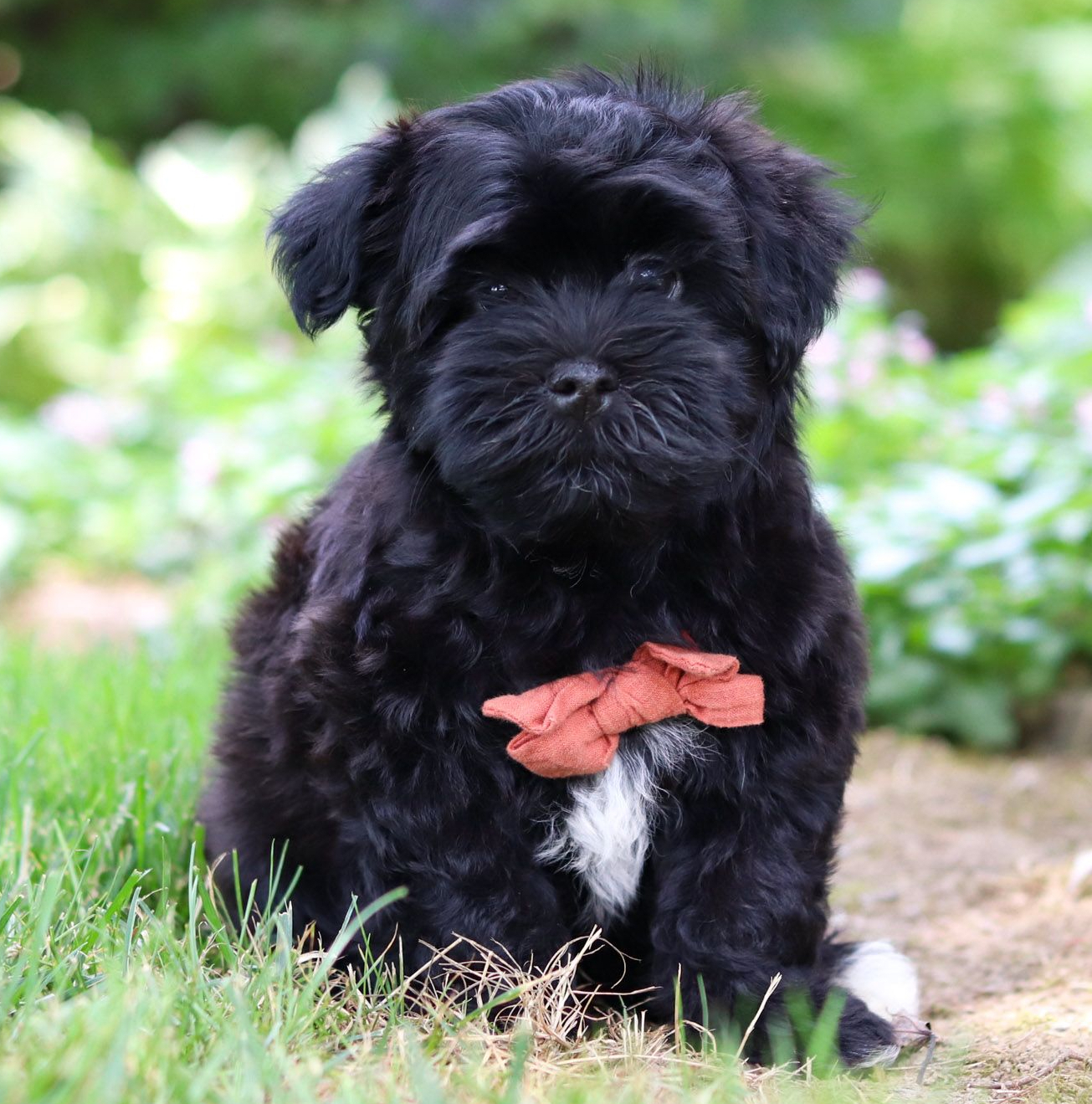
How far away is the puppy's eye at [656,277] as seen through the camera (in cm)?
260

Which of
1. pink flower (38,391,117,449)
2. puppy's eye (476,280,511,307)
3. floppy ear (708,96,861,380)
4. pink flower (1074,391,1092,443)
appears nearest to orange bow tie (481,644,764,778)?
floppy ear (708,96,861,380)

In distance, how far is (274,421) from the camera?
6.61m

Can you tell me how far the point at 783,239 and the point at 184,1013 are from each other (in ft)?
5.65

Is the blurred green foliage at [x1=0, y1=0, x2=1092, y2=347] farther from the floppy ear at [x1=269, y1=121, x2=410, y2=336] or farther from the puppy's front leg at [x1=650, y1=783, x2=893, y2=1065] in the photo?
the puppy's front leg at [x1=650, y1=783, x2=893, y2=1065]

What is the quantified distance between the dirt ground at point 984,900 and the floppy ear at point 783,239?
4.38ft

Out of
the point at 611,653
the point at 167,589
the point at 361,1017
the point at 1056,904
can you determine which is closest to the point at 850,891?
the point at 1056,904

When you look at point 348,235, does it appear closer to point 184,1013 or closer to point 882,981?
point 184,1013

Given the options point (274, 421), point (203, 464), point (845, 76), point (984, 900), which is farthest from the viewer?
point (845, 76)

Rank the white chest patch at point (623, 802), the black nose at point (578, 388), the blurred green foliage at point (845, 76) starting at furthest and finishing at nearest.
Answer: the blurred green foliage at point (845, 76) → the white chest patch at point (623, 802) → the black nose at point (578, 388)

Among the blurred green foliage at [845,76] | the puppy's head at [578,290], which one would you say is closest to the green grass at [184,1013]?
the puppy's head at [578,290]

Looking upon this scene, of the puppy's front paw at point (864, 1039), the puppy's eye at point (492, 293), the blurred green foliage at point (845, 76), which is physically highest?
the blurred green foliage at point (845, 76)

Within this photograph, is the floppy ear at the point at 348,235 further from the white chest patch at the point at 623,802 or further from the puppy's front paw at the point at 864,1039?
the puppy's front paw at the point at 864,1039

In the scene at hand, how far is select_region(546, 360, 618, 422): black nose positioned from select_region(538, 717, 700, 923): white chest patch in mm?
616

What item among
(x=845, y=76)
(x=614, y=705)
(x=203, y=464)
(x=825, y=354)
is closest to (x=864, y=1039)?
(x=614, y=705)
